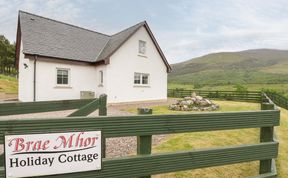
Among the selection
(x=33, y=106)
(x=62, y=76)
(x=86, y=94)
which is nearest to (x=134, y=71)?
(x=86, y=94)

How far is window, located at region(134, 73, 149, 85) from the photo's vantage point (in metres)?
21.2

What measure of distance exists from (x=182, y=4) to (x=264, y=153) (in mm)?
13659

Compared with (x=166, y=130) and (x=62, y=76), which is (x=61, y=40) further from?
(x=166, y=130)

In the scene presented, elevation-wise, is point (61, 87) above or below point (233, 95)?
above

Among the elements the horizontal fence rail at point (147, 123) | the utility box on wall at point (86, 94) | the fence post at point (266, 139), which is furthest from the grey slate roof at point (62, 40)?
the fence post at point (266, 139)

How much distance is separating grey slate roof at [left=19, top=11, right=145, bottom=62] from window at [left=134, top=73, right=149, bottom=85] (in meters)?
3.32

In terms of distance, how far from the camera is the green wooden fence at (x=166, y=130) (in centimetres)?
195

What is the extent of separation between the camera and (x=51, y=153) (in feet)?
6.34

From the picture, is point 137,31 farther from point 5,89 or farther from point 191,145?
point 5,89

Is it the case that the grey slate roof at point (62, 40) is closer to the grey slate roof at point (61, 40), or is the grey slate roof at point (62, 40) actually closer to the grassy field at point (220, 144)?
the grey slate roof at point (61, 40)

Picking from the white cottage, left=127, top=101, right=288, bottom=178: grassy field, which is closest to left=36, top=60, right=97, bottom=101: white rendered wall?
the white cottage

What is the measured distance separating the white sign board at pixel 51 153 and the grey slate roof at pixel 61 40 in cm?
1652

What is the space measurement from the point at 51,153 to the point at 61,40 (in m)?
19.9

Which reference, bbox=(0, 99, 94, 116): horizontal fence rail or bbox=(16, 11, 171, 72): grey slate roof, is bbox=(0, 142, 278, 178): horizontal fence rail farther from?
bbox=(16, 11, 171, 72): grey slate roof
